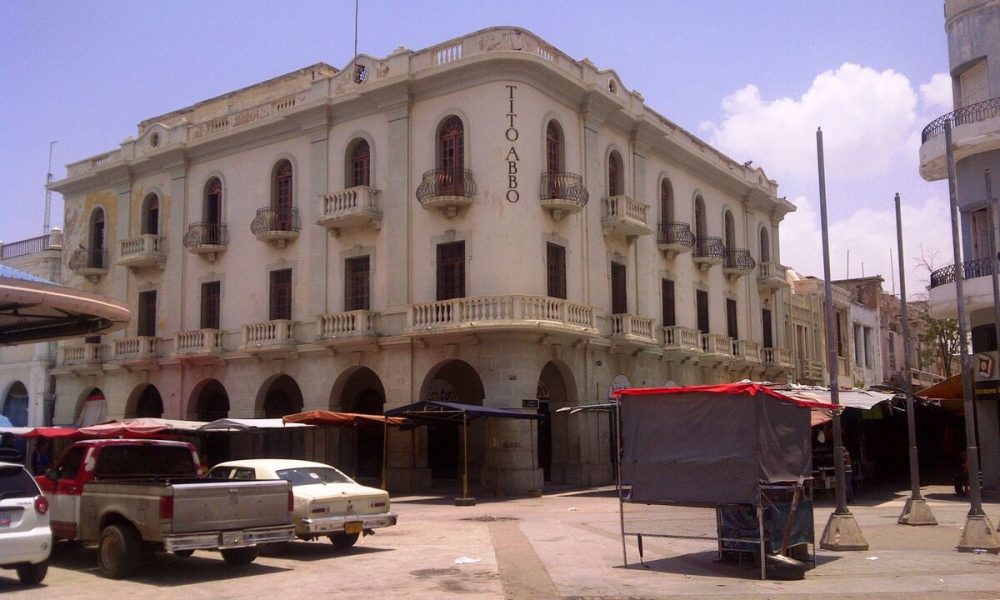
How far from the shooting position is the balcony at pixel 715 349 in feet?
123

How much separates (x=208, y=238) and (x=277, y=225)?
3.83m

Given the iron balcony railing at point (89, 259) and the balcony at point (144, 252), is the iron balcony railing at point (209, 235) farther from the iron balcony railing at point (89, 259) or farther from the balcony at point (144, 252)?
the iron balcony railing at point (89, 259)

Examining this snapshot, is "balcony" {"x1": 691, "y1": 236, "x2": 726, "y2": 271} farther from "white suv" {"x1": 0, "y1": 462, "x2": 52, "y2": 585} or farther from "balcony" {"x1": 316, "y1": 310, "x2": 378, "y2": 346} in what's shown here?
"white suv" {"x1": 0, "y1": 462, "x2": 52, "y2": 585}

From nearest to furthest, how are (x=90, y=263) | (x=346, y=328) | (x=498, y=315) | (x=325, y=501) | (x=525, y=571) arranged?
(x=525, y=571) < (x=325, y=501) < (x=498, y=315) < (x=346, y=328) < (x=90, y=263)

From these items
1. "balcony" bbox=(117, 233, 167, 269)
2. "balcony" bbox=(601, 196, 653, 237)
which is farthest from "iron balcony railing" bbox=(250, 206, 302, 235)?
"balcony" bbox=(601, 196, 653, 237)

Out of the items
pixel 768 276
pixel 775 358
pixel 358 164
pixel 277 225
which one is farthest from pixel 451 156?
pixel 775 358

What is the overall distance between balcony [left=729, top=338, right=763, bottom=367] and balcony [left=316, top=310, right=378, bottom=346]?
648 inches

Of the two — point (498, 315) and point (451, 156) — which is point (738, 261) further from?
point (498, 315)

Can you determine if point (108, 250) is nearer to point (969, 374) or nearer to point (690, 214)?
point (690, 214)

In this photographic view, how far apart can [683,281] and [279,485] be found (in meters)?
26.8

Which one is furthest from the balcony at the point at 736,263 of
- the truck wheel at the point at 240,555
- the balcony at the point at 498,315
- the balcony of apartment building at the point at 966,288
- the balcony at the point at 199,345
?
the truck wheel at the point at 240,555

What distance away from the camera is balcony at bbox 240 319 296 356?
3250 cm

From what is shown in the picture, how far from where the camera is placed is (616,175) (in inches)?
1340

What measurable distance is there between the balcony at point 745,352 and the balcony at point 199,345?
20690mm
